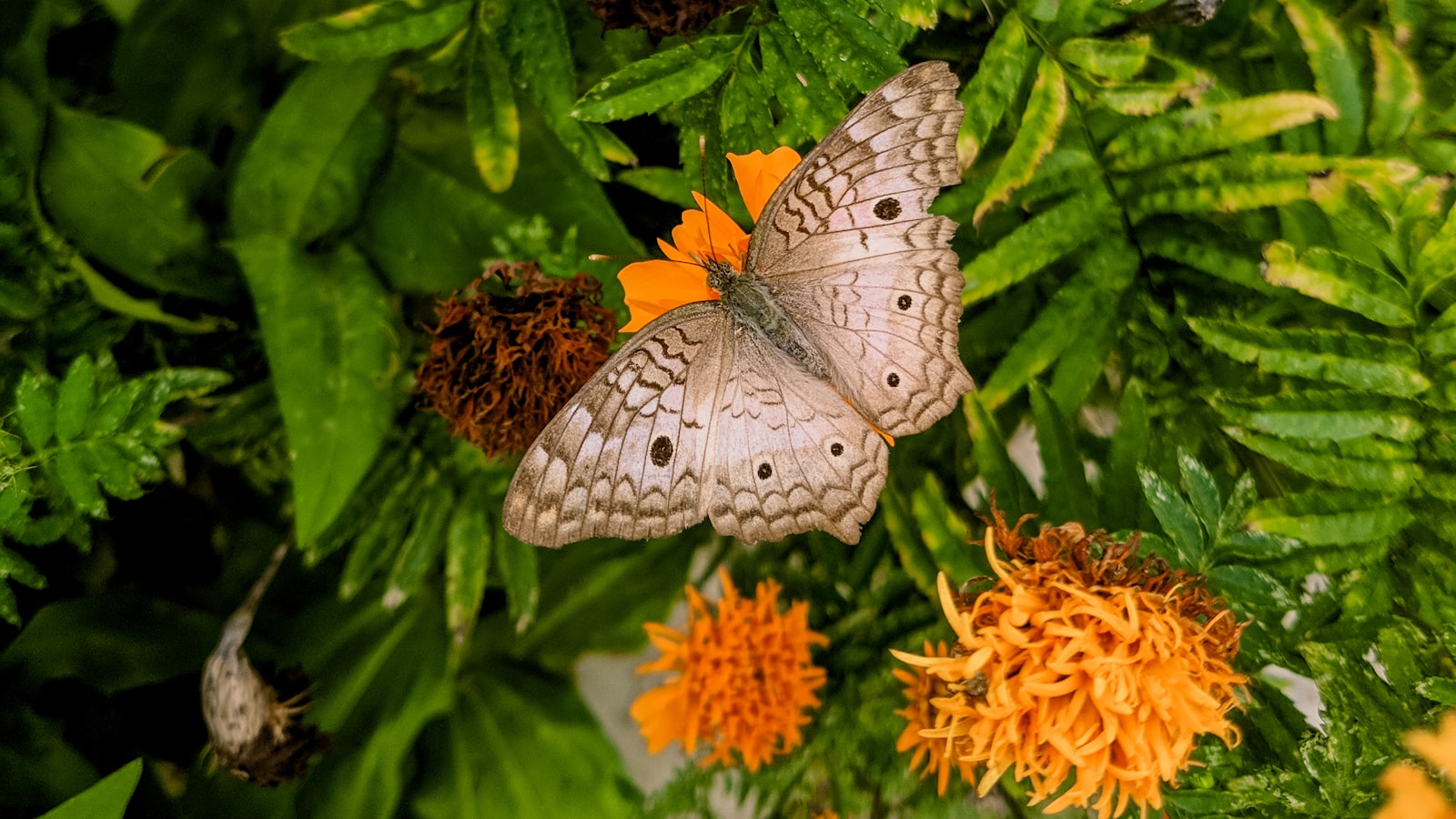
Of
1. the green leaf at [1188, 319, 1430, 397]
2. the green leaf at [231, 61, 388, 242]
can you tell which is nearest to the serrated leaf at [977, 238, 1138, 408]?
the green leaf at [1188, 319, 1430, 397]

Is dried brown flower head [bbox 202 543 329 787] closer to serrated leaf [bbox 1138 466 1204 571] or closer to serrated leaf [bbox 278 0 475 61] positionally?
serrated leaf [bbox 278 0 475 61]

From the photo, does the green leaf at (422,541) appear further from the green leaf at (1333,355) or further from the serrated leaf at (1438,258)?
the serrated leaf at (1438,258)

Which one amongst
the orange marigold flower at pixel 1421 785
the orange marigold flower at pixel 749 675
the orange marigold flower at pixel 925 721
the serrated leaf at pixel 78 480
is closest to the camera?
the orange marigold flower at pixel 1421 785

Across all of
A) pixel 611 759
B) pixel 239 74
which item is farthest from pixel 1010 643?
pixel 239 74

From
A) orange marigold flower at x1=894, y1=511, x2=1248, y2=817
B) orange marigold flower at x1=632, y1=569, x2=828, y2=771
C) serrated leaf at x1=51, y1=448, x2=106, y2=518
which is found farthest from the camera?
orange marigold flower at x1=632, y1=569, x2=828, y2=771

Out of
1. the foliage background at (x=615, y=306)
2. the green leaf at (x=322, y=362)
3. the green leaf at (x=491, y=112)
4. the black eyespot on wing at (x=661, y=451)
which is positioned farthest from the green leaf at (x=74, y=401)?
the black eyespot on wing at (x=661, y=451)

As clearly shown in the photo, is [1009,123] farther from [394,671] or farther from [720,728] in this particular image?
[394,671]

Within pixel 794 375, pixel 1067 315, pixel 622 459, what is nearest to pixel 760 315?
pixel 794 375
